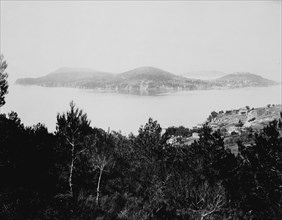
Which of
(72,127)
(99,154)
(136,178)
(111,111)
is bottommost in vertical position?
(111,111)

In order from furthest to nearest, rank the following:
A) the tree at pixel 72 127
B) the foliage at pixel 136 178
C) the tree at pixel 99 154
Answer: the tree at pixel 99 154
the tree at pixel 72 127
the foliage at pixel 136 178

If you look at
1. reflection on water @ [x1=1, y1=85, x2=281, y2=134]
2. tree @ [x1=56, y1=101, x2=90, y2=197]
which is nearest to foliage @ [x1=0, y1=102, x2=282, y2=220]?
tree @ [x1=56, y1=101, x2=90, y2=197]

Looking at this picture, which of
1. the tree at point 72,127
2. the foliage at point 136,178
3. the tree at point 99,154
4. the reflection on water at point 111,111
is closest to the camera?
the foliage at point 136,178

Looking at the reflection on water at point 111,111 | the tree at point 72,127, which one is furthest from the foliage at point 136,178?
the reflection on water at point 111,111

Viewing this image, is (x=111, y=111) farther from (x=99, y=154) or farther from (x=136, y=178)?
(x=99, y=154)

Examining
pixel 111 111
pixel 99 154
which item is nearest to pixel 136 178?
pixel 99 154

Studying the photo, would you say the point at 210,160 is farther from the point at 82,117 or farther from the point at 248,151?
the point at 82,117

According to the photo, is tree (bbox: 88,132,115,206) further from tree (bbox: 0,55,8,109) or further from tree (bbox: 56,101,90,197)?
tree (bbox: 0,55,8,109)

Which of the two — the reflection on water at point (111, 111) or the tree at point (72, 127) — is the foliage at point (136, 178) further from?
the reflection on water at point (111, 111)

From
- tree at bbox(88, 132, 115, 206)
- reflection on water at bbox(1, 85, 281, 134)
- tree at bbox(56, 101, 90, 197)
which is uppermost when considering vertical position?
tree at bbox(56, 101, 90, 197)

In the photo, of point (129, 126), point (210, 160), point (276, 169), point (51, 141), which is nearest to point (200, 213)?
point (210, 160)

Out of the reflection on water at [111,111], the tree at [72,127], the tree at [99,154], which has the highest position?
the tree at [72,127]
